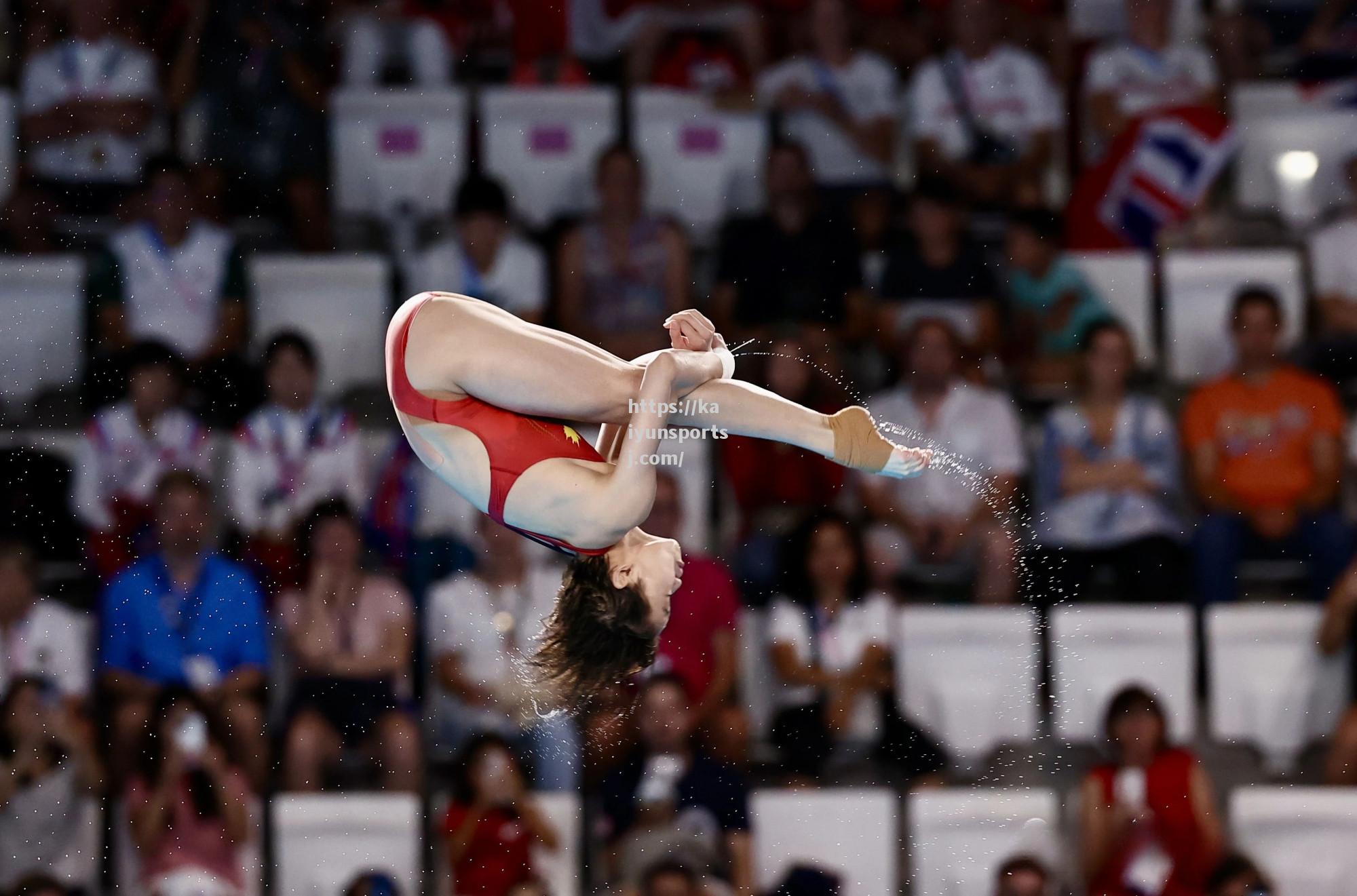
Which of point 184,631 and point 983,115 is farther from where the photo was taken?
point 983,115

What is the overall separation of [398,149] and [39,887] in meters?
3.02

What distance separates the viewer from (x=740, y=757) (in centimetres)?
584

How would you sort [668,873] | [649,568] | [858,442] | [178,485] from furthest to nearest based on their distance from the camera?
[178,485] < [668,873] < [649,568] < [858,442]

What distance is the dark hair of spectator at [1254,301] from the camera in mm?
6508

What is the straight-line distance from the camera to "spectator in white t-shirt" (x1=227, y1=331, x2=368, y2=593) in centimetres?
628

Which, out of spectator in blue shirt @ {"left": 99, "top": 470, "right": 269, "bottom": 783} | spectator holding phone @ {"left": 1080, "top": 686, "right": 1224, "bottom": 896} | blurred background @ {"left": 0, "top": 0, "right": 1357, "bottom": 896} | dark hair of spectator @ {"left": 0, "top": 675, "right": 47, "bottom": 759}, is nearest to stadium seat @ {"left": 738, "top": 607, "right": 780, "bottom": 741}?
blurred background @ {"left": 0, "top": 0, "right": 1357, "bottom": 896}

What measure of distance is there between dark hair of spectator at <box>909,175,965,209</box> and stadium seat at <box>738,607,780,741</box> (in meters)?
1.67

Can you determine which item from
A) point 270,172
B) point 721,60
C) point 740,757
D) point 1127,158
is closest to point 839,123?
point 721,60

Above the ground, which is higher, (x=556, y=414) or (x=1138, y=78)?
(x=1138, y=78)

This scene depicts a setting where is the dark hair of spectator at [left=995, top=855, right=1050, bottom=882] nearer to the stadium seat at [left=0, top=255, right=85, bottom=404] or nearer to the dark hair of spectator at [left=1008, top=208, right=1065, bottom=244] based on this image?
the dark hair of spectator at [left=1008, top=208, right=1065, bottom=244]

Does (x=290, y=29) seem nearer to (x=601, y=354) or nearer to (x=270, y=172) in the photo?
(x=270, y=172)

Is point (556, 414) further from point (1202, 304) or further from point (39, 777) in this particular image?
point (1202, 304)

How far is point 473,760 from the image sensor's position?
19.1 ft

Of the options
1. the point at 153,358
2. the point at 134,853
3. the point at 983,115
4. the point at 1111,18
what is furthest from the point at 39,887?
the point at 1111,18
